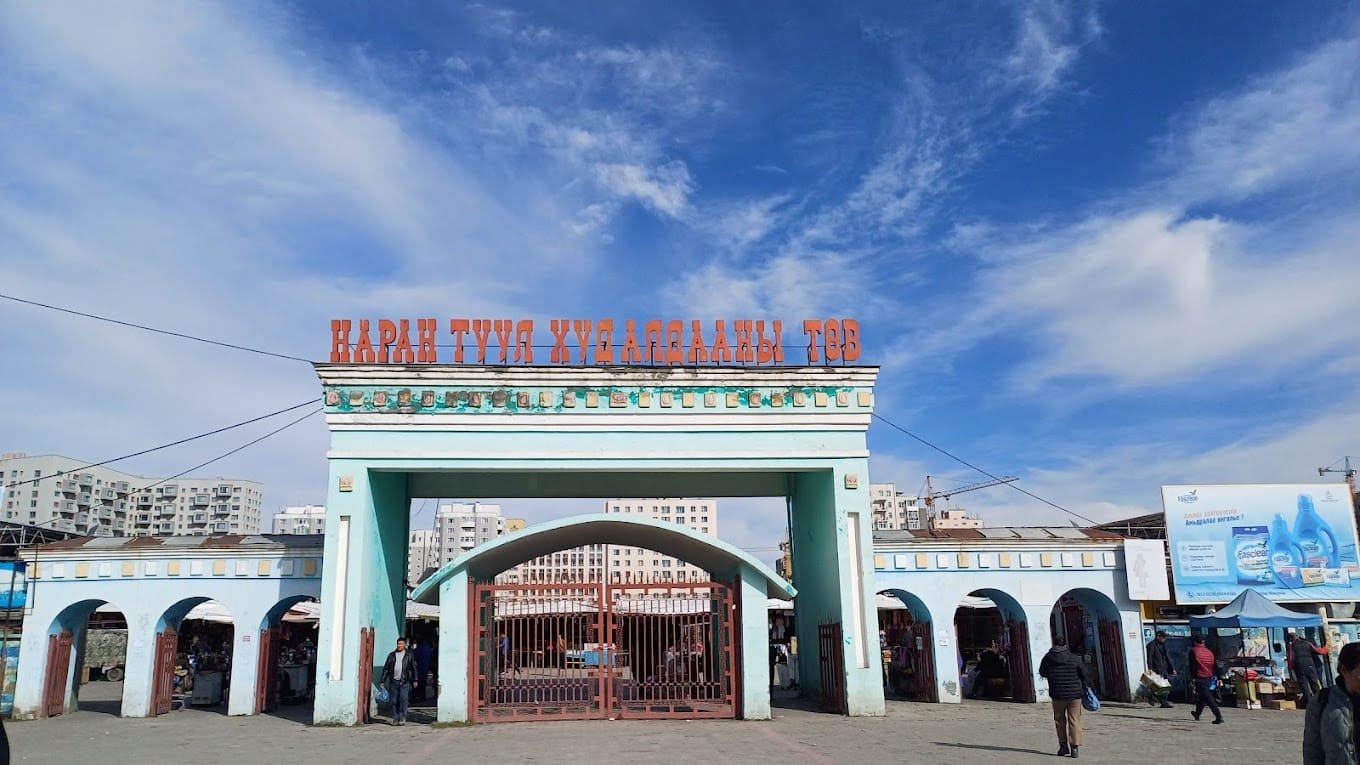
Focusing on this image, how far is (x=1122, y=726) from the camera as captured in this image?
1625cm

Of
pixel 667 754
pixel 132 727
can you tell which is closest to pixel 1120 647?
pixel 667 754

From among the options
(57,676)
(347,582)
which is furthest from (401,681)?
(57,676)

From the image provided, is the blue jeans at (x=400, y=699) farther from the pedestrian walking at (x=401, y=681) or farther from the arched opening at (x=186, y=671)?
the arched opening at (x=186, y=671)

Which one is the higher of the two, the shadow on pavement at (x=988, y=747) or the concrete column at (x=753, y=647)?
the concrete column at (x=753, y=647)

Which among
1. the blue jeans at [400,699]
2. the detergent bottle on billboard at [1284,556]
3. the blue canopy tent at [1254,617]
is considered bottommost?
the blue jeans at [400,699]

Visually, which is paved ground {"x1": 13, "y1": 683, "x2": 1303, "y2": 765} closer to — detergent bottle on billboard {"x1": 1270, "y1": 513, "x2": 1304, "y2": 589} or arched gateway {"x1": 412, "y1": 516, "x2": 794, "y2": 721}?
arched gateway {"x1": 412, "y1": 516, "x2": 794, "y2": 721}

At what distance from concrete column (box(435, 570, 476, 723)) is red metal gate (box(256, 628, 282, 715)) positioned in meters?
5.02

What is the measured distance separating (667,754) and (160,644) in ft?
40.8

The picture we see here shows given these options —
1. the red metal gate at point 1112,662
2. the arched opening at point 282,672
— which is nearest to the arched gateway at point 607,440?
the arched opening at point 282,672

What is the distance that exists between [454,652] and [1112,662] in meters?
14.0

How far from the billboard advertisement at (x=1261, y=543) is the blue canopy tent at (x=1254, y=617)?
2.22ft

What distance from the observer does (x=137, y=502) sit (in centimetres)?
13588

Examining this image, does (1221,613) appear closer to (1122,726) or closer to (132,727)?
(1122,726)

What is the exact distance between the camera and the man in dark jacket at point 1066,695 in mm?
12453
